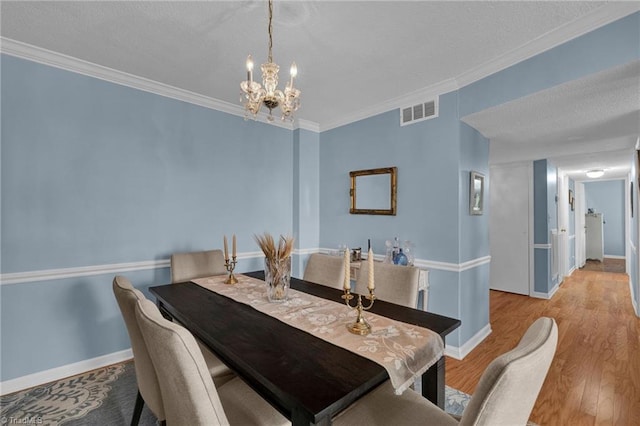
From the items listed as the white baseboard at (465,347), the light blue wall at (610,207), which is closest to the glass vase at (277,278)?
the white baseboard at (465,347)

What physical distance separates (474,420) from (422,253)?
232 cm

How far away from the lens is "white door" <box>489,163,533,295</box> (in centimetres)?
461

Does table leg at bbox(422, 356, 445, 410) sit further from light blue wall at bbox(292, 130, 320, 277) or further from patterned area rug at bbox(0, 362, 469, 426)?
light blue wall at bbox(292, 130, 320, 277)

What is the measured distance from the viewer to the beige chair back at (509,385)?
671mm

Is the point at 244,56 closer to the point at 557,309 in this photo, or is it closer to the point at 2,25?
the point at 2,25

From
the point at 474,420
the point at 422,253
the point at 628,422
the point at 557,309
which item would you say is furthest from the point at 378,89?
the point at 557,309

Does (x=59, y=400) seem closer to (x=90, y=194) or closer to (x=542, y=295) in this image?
(x=90, y=194)

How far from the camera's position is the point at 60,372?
88.5 inches

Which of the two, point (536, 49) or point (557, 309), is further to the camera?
point (557, 309)

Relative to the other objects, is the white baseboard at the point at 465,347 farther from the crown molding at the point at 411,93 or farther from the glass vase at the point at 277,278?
the crown molding at the point at 411,93

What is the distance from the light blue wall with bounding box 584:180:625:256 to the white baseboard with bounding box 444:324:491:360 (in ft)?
28.5

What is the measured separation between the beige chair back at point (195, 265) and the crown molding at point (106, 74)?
160 cm

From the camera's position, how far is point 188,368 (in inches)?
31.7

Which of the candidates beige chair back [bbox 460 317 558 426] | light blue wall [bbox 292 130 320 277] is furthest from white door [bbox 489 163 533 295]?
beige chair back [bbox 460 317 558 426]
